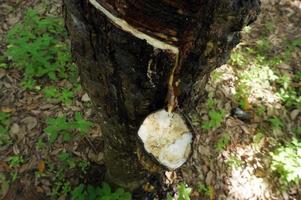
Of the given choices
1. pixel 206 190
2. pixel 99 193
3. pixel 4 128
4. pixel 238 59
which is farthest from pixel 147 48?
pixel 238 59

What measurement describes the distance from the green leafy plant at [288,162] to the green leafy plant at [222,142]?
0.54m

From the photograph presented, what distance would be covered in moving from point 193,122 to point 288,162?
112 cm

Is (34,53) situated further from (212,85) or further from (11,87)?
(212,85)

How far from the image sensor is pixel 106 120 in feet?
6.83

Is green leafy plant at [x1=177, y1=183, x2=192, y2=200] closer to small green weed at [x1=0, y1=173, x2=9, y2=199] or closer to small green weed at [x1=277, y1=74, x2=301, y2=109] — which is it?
small green weed at [x1=0, y1=173, x2=9, y2=199]

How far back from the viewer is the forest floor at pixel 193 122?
326cm

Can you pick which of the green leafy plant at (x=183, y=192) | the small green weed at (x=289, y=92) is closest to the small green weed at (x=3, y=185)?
the green leafy plant at (x=183, y=192)

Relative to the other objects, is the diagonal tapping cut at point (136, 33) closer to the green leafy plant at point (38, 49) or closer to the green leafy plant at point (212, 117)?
the green leafy plant at point (212, 117)

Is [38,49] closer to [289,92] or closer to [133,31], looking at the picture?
[133,31]

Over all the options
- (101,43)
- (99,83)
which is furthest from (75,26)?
(99,83)

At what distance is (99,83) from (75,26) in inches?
13.9

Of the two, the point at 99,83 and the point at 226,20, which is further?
the point at 99,83

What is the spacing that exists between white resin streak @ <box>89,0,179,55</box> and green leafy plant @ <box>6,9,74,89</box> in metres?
2.57

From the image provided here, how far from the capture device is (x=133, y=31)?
1.40 m
